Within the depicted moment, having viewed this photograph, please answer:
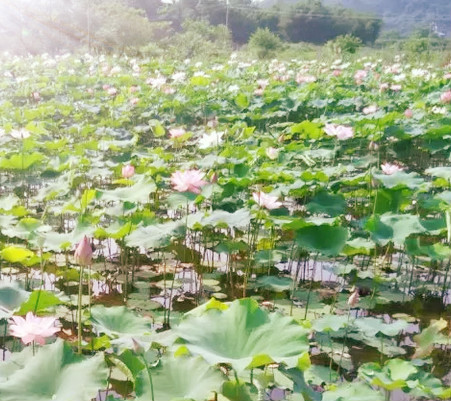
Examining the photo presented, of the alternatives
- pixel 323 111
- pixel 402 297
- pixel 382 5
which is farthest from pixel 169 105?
pixel 382 5

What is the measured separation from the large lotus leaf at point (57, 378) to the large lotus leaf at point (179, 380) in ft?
0.33

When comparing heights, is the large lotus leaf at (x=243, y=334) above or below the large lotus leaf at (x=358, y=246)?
above

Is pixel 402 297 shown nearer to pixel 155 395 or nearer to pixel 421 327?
pixel 421 327

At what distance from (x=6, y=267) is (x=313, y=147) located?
2128 mm

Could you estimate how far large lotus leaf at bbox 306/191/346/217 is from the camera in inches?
106

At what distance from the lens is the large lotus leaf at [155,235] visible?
84.4 inches

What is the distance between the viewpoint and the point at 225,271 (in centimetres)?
275

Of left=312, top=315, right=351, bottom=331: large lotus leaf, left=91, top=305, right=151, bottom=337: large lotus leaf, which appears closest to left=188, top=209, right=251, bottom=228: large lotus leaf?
left=312, top=315, right=351, bottom=331: large lotus leaf

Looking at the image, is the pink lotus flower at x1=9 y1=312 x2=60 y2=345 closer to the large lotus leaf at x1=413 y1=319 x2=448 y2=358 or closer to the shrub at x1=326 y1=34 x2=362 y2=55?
the large lotus leaf at x1=413 y1=319 x2=448 y2=358

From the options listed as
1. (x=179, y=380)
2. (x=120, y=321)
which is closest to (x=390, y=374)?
(x=179, y=380)

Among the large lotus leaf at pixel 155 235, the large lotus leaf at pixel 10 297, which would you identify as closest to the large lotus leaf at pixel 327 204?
the large lotus leaf at pixel 155 235

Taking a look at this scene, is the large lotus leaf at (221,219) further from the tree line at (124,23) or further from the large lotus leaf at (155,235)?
the tree line at (124,23)

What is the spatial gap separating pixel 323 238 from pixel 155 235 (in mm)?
597

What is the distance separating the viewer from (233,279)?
104 inches
